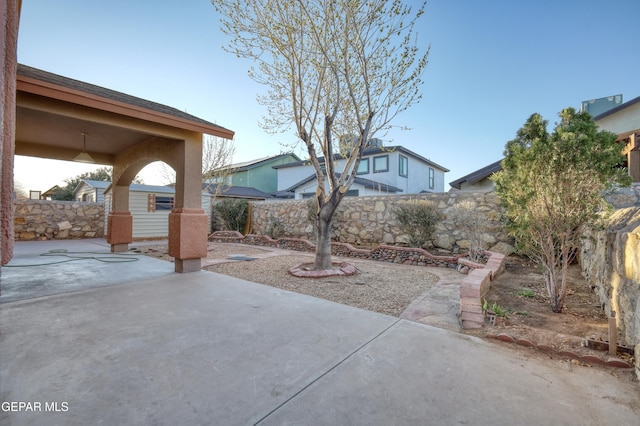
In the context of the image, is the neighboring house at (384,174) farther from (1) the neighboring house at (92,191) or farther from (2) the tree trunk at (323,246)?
(1) the neighboring house at (92,191)

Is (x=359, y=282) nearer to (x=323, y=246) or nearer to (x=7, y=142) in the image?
(x=323, y=246)

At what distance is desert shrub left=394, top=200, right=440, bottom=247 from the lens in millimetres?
7727

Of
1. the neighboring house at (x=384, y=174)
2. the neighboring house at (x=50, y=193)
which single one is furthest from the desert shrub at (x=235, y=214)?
the neighboring house at (x=50, y=193)

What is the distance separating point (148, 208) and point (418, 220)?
1137cm

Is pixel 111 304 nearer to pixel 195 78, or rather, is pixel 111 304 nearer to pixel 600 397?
pixel 600 397

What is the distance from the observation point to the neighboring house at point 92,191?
1463 centimetres

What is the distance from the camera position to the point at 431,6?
17.6ft

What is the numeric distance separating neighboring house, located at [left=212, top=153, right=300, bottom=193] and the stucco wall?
10.7 metres

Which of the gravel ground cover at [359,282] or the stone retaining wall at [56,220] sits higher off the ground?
the stone retaining wall at [56,220]

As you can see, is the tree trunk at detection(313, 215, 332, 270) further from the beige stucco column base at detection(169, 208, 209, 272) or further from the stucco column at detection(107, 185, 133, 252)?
the stucco column at detection(107, 185, 133, 252)

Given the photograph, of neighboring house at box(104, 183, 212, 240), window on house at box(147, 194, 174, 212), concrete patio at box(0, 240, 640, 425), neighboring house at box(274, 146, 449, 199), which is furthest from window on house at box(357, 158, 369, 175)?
concrete patio at box(0, 240, 640, 425)

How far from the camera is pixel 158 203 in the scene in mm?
12719

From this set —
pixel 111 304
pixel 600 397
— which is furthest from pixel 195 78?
pixel 600 397

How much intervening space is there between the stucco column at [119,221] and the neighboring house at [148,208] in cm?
357
